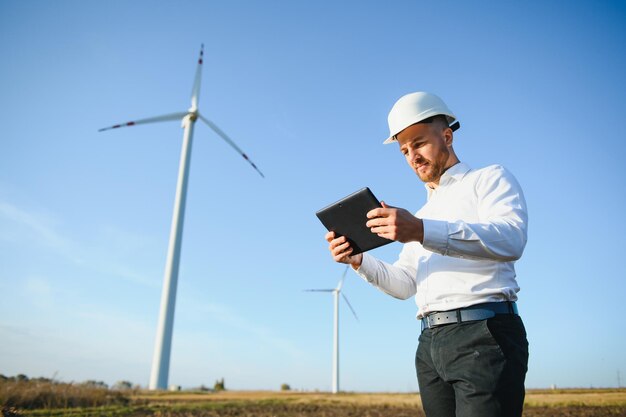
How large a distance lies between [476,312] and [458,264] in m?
0.36

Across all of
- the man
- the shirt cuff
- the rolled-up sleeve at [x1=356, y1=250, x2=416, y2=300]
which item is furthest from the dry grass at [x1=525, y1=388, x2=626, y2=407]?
the shirt cuff

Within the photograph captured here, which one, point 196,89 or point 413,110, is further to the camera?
point 196,89

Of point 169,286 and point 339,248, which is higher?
point 169,286

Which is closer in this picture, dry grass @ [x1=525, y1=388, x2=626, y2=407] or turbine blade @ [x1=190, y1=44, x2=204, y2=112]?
dry grass @ [x1=525, y1=388, x2=626, y2=407]

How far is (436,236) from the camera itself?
8.59 ft

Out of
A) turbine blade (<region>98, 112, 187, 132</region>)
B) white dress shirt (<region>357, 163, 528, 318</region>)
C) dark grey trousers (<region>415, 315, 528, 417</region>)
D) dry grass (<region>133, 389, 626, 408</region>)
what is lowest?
dry grass (<region>133, 389, 626, 408</region>)

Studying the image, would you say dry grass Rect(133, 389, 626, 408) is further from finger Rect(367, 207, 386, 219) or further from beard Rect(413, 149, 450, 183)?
finger Rect(367, 207, 386, 219)

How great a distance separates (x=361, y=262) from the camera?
371 centimetres

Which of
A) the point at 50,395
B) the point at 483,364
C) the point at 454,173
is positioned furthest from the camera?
the point at 50,395

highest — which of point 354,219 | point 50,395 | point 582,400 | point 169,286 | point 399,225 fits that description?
point 169,286

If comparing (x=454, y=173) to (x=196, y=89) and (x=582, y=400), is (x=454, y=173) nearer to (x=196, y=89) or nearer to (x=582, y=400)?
(x=582, y=400)

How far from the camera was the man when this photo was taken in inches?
102

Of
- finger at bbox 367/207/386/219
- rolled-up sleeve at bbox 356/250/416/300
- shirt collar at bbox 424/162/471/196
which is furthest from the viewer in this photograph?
rolled-up sleeve at bbox 356/250/416/300

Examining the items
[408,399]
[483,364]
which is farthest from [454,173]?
[408,399]
